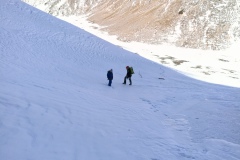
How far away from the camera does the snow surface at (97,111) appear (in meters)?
6.44

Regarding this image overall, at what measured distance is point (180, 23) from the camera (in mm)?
44438

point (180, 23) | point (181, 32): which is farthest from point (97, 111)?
point (180, 23)

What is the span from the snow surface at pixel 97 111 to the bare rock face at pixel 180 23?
67.6 feet

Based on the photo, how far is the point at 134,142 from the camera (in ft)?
24.7

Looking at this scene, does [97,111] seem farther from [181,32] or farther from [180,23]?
[180,23]

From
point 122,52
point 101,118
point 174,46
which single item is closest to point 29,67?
point 101,118

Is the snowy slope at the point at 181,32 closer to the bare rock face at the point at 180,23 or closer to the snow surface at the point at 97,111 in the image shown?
the bare rock face at the point at 180,23

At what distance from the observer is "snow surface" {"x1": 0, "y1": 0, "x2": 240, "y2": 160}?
644 centimetres

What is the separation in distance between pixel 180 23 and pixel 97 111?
3770 centimetres

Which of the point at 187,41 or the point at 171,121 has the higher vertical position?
the point at 187,41

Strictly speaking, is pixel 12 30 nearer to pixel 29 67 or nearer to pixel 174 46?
pixel 29 67

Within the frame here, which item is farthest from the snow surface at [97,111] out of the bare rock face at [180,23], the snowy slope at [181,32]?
the bare rock face at [180,23]

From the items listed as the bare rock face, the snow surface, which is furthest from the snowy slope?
the snow surface

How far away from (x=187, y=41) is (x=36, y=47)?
2600 cm
